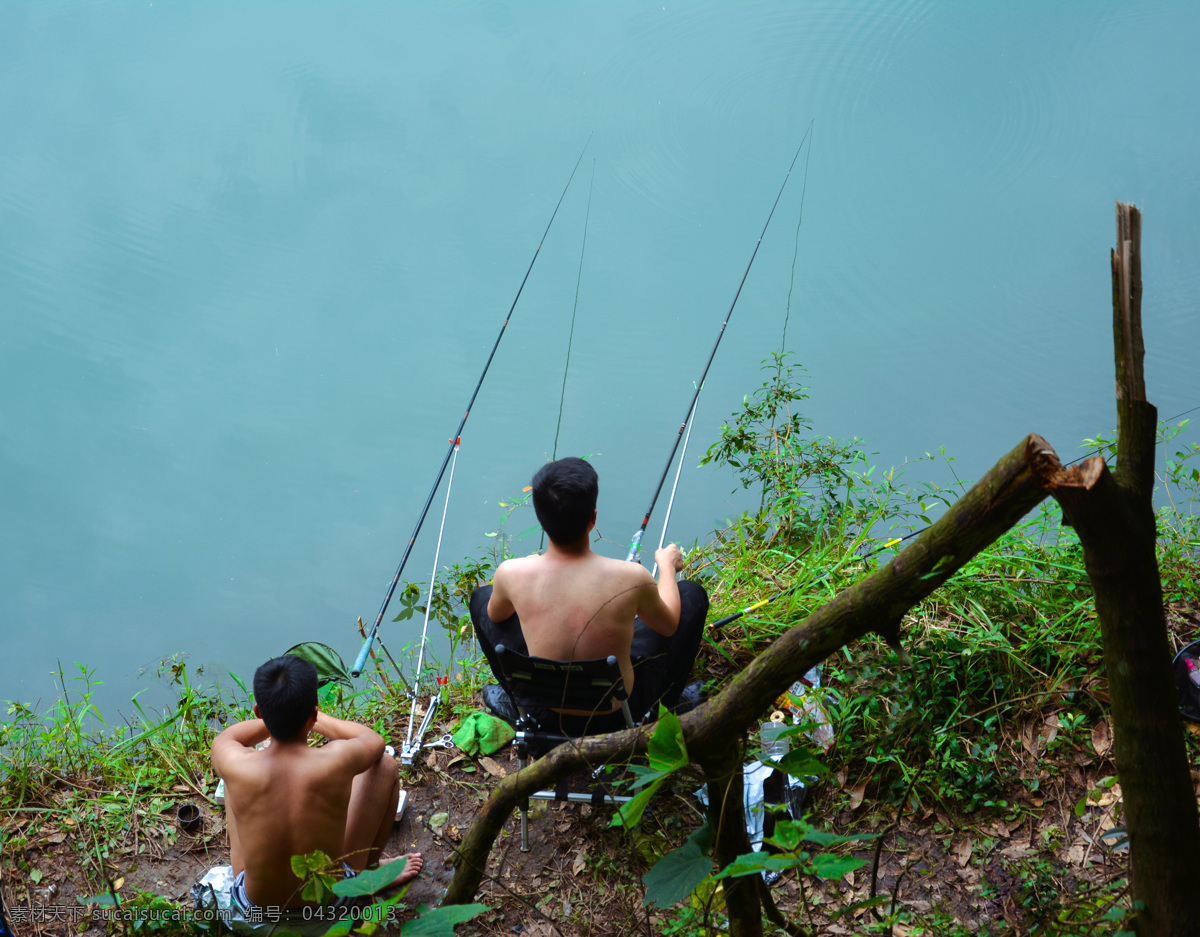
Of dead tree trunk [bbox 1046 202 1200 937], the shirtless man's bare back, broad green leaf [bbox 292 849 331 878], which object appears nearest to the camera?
dead tree trunk [bbox 1046 202 1200 937]

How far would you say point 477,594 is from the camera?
Answer: 233 centimetres

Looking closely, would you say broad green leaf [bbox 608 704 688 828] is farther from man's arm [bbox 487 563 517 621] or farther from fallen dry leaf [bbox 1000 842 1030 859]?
fallen dry leaf [bbox 1000 842 1030 859]

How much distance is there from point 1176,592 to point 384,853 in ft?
7.55

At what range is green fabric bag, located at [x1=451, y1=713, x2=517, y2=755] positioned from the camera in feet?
8.60

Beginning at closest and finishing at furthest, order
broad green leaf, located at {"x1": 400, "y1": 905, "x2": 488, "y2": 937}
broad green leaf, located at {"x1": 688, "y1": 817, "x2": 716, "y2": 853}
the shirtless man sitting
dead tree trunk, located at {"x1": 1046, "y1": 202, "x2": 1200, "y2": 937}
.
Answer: broad green leaf, located at {"x1": 400, "y1": 905, "x2": 488, "y2": 937} < dead tree trunk, located at {"x1": 1046, "y1": 202, "x2": 1200, "y2": 937} < broad green leaf, located at {"x1": 688, "y1": 817, "x2": 716, "y2": 853} < the shirtless man sitting

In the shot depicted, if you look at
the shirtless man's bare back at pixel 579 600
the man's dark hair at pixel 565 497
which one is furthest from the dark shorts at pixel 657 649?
the man's dark hair at pixel 565 497

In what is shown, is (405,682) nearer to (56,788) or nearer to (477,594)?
(477,594)

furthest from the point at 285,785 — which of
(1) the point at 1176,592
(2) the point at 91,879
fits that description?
(1) the point at 1176,592

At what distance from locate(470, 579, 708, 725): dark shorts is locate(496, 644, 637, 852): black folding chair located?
91mm

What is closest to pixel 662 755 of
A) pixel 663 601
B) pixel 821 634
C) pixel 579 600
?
pixel 821 634

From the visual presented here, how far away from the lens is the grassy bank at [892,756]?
1.89 meters

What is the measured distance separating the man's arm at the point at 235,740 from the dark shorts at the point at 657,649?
58 centimetres

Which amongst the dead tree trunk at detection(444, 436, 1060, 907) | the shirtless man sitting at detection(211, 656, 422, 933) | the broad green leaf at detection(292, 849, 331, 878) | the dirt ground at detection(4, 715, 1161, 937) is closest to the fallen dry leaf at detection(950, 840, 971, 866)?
the dirt ground at detection(4, 715, 1161, 937)

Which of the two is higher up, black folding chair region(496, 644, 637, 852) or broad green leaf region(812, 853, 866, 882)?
broad green leaf region(812, 853, 866, 882)
